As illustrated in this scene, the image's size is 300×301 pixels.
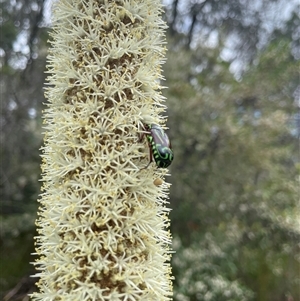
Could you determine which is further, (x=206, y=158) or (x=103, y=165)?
(x=206, y=158)

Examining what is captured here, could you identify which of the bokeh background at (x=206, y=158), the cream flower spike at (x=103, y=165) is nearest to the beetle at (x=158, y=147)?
the cream flower spike at (x=103, y=165)

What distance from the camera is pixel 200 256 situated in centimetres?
462

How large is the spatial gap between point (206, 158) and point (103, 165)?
360 centimetres

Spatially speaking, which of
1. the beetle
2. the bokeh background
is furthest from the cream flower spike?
the bokeh background

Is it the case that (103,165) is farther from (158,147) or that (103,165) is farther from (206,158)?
(206,158)

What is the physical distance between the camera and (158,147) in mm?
1395

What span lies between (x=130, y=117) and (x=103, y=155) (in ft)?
0.57

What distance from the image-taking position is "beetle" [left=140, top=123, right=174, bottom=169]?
1.39 metres

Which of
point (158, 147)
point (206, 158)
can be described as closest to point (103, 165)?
point (158, 147)

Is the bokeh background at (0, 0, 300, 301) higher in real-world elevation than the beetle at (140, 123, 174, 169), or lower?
lower

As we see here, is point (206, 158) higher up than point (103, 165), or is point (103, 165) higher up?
point (103, 165)

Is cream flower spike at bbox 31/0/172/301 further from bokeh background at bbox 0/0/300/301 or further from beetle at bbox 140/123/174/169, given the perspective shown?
bokeh background at bbox 0/0/300/301

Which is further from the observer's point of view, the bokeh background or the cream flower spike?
the bokeh background

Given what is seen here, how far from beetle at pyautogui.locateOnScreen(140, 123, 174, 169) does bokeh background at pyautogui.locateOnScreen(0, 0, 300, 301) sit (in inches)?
122
